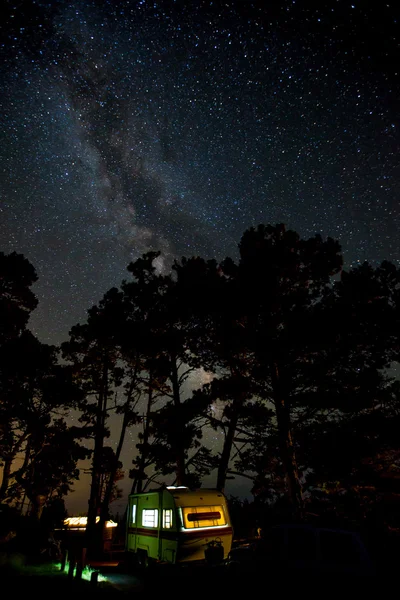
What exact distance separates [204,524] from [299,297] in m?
9.12

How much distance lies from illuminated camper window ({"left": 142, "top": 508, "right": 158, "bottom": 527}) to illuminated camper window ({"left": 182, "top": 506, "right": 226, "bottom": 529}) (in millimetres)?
1599

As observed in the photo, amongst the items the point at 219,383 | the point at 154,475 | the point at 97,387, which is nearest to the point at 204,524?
the point at 219,383

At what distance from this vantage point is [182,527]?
33.9 feet

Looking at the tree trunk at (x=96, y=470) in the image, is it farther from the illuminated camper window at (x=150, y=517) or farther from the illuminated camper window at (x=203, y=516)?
the illuminated camper window at (x=203, y=516)

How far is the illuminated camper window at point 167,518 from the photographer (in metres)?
10.8

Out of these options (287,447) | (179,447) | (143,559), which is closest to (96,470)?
(179,447)

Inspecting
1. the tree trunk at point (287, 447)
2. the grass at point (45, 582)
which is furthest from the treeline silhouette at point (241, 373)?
the grass at point (45, 582)

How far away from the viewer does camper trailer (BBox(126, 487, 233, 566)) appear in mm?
10203

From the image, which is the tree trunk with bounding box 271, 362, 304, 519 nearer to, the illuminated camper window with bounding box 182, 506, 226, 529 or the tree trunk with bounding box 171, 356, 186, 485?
the illuminated camper window with bounding box 182, 506, 226, 529

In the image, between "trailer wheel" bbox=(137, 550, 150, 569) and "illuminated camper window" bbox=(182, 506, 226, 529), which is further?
"trailer wheel" bbox=(137, 550, 150, 569)

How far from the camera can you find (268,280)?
14391 mm

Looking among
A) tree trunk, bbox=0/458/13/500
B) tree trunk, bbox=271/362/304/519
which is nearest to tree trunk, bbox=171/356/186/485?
tree trunk, bbox=271/362/304/519

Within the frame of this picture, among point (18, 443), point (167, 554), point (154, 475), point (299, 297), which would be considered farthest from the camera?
point (154, 475)

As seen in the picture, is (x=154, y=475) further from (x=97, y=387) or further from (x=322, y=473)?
(x=322, y=473)
